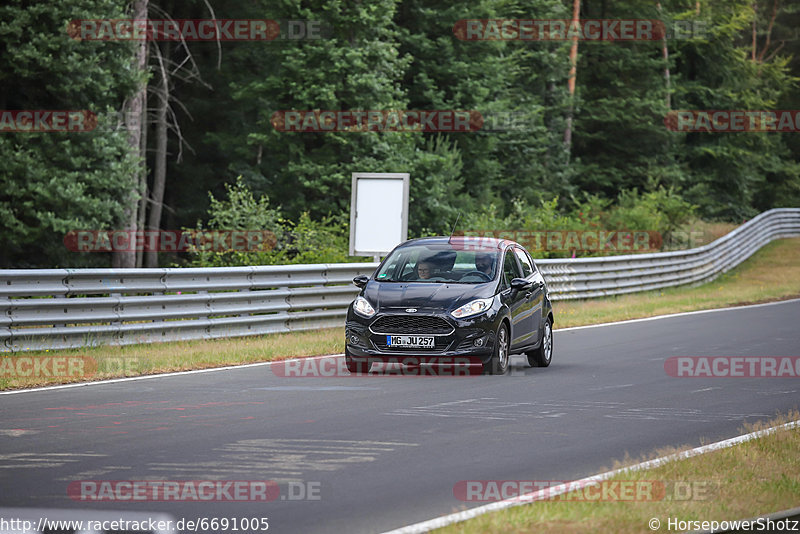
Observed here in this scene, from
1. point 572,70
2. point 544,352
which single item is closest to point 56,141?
point 544,352

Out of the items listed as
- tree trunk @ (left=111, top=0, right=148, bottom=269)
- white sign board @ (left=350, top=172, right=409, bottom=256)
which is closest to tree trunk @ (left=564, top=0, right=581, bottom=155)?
tree trunk @ (left=111, top=0, right=148, bottom=269)

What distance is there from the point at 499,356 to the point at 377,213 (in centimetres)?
688

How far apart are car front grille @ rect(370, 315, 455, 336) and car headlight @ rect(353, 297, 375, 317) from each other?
0.21m

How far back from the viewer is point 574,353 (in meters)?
18.5

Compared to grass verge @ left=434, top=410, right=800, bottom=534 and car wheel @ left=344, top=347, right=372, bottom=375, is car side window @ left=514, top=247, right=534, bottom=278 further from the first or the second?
grass verge @ left=434, top=410, right=800, bottom=534

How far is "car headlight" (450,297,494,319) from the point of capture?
48.2ft

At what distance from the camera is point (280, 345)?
1798 cm

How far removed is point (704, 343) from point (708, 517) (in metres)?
13.1

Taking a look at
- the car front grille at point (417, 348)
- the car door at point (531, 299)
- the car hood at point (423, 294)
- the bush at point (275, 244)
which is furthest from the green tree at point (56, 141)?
the car front grille at point (417, 348)

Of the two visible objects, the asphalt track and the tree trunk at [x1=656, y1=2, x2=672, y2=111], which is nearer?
the asphalt track

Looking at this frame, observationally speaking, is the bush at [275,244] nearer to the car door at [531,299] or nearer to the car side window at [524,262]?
the car side window at [524,262]

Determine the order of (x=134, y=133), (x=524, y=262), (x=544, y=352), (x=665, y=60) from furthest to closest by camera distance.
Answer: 1. (x=665, y=60)
2. (x=134, y=133)
3. (x=524, y=262)
4. (x=544, y=352)

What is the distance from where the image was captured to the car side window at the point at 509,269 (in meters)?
15.9

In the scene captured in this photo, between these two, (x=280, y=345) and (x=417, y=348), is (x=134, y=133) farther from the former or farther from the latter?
(x=417, y=348)
